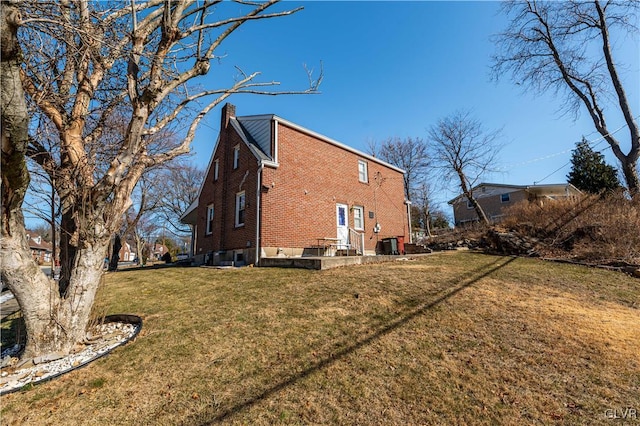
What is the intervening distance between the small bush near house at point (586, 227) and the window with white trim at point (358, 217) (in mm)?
7456

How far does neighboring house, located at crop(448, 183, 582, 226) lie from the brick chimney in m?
22.0

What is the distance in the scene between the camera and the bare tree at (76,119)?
3.70m

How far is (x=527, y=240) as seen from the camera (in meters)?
12.9

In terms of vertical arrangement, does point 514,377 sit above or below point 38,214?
below

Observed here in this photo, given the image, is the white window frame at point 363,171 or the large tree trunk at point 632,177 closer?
the large tree trunk at point 632,177

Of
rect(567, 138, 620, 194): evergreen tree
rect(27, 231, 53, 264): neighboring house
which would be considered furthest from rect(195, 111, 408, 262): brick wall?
rect(27, 231, 53, 264): neighboring house

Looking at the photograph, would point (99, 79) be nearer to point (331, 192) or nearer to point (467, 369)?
point (467, 369)

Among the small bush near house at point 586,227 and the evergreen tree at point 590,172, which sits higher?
the evergreen tree at point 590,172

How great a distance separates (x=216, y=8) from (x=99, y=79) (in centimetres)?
275

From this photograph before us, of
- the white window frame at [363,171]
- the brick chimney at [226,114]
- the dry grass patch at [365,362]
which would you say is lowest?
the dry grass patch at [365,362]

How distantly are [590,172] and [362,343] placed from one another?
35.6m

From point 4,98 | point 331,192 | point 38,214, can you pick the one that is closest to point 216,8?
point 4,98

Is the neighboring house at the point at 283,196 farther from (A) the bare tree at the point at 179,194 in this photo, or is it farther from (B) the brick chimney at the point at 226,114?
(A) the bare tree at the point at 179,194

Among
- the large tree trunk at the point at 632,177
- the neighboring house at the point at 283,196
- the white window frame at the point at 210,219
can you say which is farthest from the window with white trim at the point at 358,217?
the large tree trunk at the point at 632,177
